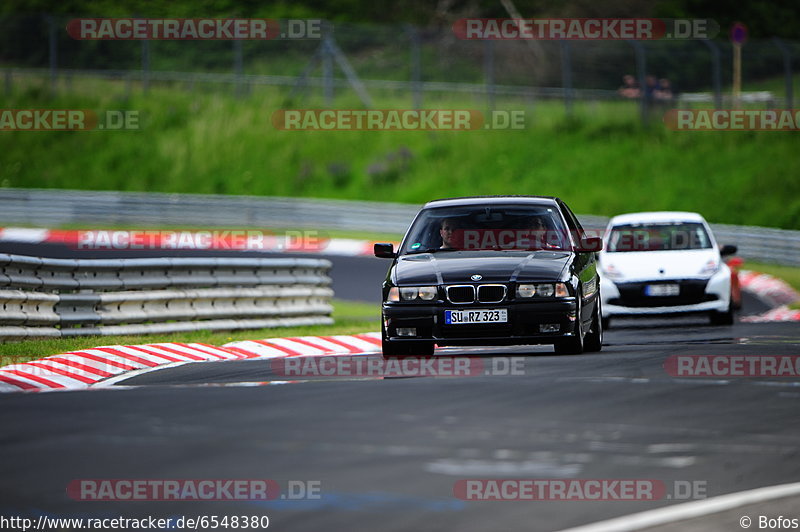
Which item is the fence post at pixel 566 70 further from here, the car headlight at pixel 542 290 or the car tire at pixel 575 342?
the car headlight at pixel 542 290

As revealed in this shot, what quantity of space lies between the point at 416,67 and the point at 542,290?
3130 centimetres

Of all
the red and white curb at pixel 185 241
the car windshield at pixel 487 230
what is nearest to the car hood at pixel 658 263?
the car windshield at pixel 487 230

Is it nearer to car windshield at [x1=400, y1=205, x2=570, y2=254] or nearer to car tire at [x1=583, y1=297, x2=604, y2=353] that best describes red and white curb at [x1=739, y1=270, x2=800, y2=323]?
car tire at [x1=583, y1=297, x2=604, y2=353]

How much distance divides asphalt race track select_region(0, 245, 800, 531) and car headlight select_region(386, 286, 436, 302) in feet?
4.20

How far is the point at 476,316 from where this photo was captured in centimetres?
1291

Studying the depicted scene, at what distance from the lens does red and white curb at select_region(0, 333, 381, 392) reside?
1227 centimetres

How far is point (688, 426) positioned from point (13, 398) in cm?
450

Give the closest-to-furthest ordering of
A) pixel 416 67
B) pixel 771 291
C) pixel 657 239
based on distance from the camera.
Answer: pixel 657 239 < pixel 771 291 < pixel 416 67

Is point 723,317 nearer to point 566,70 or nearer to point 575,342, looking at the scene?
point 575,342

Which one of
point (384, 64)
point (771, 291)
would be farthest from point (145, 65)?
point (771, 291)

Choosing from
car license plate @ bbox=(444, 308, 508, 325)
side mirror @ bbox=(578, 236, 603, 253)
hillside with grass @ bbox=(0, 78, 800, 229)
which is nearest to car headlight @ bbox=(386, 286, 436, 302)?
car license plate @ bbox=(444, 308, 508, 325)

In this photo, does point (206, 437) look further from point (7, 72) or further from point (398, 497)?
point (7, 72)

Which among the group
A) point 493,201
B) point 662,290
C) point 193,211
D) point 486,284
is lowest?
point 662,290

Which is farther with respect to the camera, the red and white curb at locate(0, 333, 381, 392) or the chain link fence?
the chain link fence
